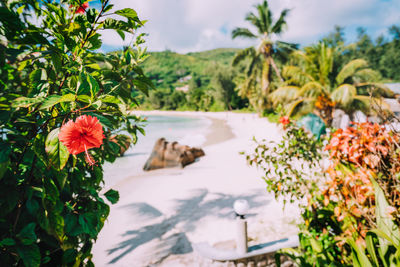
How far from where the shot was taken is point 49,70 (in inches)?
48.5

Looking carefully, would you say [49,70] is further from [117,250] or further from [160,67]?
[160,67]

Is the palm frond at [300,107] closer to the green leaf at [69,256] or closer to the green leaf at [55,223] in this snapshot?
the green leaf at [69,256]

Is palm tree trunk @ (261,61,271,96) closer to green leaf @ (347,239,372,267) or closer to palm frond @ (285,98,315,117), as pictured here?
palm frond @ (285,98,315,117)

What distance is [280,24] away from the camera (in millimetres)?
17891

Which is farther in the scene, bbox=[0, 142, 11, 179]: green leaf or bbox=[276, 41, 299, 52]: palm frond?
bbox=[276, 41, 299, 52]: palm frond

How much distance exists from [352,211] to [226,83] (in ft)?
148

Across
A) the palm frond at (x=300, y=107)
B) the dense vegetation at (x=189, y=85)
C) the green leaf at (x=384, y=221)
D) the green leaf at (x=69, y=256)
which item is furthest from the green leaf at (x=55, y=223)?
the palm frond at (x=300, y=107)

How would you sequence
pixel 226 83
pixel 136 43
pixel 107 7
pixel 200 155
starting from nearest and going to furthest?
pixel 107 7, pixel 136 43, pixel 200 155, pixel 226 83

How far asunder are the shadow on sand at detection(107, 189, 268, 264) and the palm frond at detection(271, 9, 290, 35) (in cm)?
1700

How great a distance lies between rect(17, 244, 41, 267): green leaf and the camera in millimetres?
1015

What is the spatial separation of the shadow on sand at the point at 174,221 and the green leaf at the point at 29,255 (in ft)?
9.23

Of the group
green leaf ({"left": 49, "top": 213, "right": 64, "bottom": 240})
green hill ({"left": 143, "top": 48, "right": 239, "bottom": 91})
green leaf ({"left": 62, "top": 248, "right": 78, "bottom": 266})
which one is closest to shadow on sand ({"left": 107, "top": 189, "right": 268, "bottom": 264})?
green leaf ({"left": 62, "top": 248, "right": 78, "bottom": 266})

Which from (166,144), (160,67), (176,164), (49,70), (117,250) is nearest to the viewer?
(49,70)

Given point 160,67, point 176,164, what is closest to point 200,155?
point 176,164
